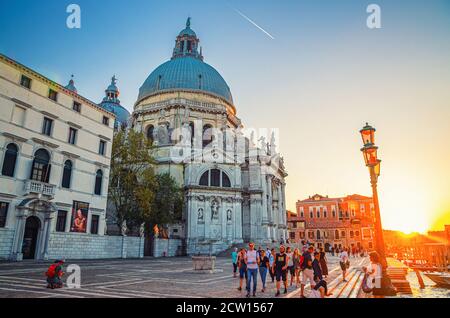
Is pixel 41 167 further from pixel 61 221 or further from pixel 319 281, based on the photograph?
pixel 319 281

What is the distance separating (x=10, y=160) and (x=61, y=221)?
5.66 m

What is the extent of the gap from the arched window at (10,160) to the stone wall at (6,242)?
3.55 m

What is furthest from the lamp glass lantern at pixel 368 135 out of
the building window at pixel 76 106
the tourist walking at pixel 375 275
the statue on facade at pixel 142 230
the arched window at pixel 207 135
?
the arched window at pixel 207 135

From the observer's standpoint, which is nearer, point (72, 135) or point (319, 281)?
point (319, 281)

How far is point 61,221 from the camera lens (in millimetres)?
23500

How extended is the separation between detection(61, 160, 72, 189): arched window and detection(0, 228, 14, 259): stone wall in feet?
15.7

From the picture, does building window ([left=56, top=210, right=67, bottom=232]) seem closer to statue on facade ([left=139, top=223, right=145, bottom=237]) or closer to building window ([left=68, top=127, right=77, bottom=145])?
building window ([left=68, top=127, right=77, bottom=145])

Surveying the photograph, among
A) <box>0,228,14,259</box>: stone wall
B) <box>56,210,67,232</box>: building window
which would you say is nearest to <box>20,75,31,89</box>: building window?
<box>56,210,67,232</box>: building window

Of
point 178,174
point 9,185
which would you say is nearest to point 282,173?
point 178,174

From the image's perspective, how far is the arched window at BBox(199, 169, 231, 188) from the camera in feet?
140

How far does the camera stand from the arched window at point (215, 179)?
42656 millimetres

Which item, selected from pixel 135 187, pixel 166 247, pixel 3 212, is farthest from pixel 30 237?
pixel 166 247

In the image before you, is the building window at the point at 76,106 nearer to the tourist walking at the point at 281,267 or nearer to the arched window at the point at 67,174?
the arched window at the point at 67,174
